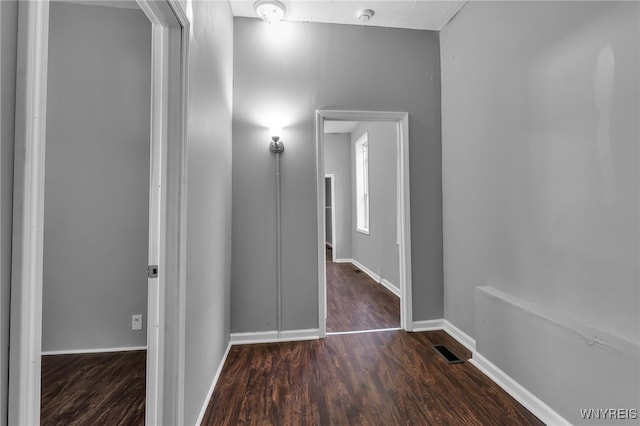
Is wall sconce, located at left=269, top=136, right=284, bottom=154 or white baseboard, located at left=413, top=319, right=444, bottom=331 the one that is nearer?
wall sconce, located at left=269, top=136, right=284, bottom=154

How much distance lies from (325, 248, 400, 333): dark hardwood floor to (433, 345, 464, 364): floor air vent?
520mm

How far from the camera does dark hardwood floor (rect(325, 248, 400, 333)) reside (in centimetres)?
307

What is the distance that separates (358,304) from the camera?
3.69 m

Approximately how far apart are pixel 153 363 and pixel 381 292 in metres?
3.35

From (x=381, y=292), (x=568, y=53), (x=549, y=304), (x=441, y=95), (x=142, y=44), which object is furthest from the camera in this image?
(x=381, y=292)

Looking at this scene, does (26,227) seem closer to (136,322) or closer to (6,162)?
(6,162)

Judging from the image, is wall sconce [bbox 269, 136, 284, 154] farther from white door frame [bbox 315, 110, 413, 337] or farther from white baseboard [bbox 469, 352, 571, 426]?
white baseboard [bbox 469, 352, 571, 426]

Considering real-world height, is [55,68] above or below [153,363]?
above

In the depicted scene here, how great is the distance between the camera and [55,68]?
6.20ft

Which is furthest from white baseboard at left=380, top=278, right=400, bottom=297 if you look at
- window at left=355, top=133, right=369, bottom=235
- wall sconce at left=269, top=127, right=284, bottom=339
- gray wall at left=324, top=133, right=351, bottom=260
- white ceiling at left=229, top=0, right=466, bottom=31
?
white ceiling at left=229, top=0, right=466, bottom=31

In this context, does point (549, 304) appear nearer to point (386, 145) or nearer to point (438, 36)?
point (438, 36)

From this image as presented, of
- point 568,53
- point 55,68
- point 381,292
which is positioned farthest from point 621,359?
point 55,68

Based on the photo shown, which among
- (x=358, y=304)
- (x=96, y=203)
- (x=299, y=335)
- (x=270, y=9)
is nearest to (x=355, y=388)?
(x=299, y=335)

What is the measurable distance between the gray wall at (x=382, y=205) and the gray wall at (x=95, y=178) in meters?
2.87
